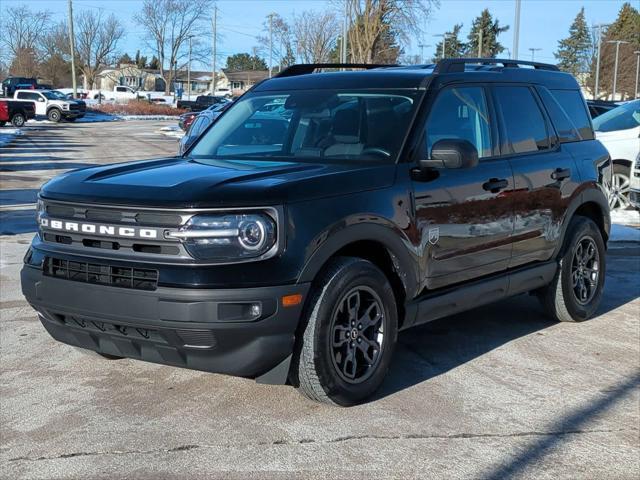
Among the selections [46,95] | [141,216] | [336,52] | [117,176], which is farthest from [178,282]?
[336,52]

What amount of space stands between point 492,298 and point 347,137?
1.54m

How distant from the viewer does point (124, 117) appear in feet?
200

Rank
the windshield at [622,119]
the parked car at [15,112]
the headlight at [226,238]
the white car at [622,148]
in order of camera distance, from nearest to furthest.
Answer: the headlight at [226,238], the white car at [622,148], the windshield at [622,119], the parked car at [15,112]

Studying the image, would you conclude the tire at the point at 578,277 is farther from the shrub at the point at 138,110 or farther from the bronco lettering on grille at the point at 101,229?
the shrub at the point at 138,110

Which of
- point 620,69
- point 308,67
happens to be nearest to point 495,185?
point 308,67

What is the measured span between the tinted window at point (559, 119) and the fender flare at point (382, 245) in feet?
7.32

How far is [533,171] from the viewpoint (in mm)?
5922

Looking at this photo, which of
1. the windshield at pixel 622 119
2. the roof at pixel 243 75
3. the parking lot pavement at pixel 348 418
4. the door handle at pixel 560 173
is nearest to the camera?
the parking lot pavement at pixel 348 418

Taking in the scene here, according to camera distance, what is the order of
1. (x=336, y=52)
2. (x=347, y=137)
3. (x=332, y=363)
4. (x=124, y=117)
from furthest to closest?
(x=124, y=117)
(x=336, y=52)
(x=347, y=137)
(x=332, y=363)

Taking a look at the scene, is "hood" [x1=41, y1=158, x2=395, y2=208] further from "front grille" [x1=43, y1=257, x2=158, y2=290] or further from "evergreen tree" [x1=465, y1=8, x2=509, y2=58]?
"evergreen tree" [x1=465, y1=8, x2=509, y2=58]

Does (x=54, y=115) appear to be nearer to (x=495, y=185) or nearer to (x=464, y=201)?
(x=495, y=185)

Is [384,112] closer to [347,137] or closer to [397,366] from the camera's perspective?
[347,137]

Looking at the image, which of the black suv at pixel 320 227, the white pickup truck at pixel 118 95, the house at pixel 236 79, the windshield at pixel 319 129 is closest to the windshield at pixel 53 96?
the white pickup truck at pixel 118 95

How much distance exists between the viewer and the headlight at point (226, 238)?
159 inches
